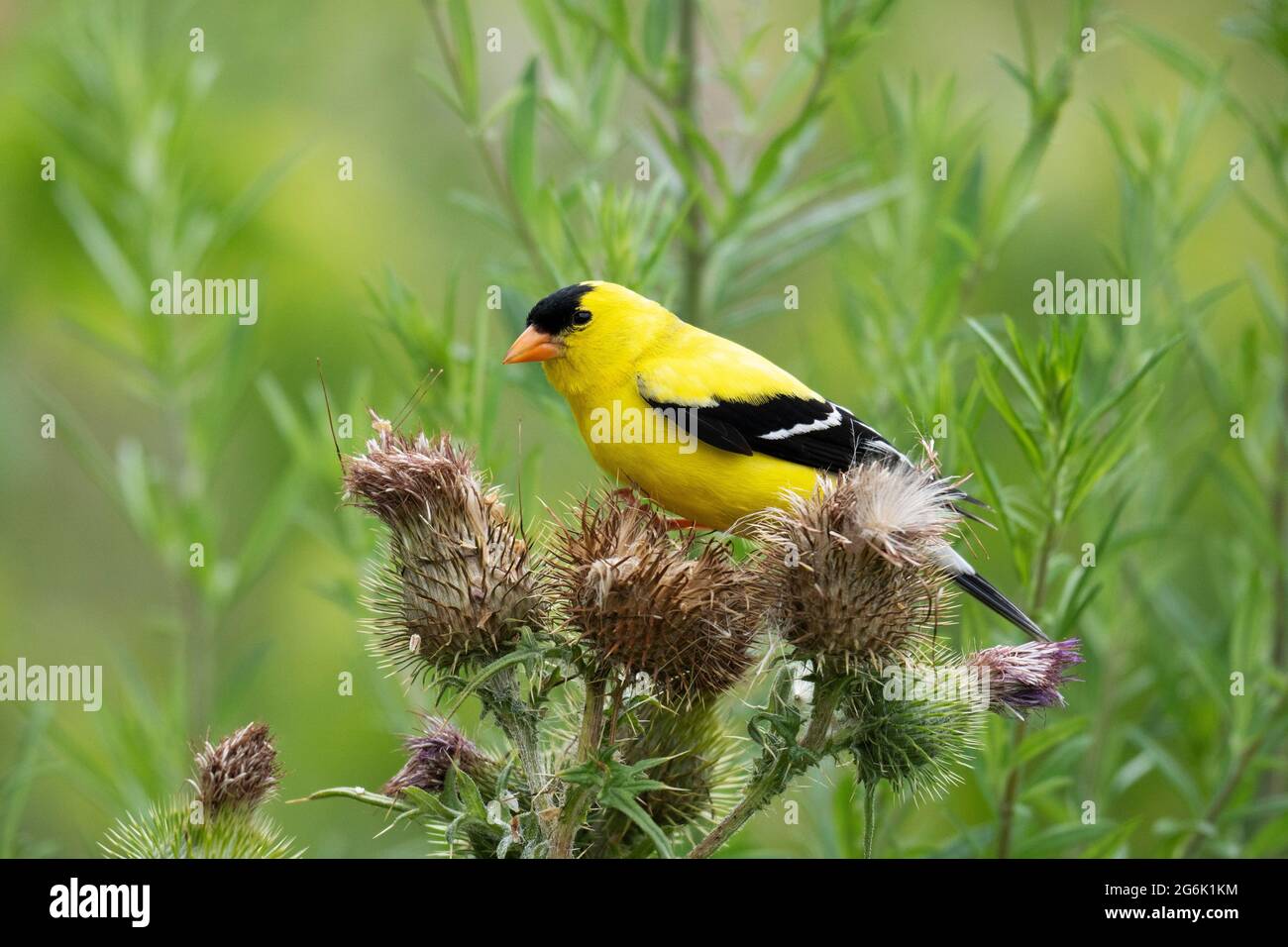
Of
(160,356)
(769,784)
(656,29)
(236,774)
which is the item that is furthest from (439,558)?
(160,356)

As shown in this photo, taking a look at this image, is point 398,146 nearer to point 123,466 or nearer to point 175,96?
point 175,96

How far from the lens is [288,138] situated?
3.71 metres

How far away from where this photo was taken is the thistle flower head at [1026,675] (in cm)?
159

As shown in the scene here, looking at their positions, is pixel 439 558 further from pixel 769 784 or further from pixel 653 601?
pixel 769 784

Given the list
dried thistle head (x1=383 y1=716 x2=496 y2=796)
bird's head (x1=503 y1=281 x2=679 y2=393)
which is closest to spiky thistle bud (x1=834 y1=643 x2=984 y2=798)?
dried thistle head (x1=383 y1=716 x2=496 y2=796)

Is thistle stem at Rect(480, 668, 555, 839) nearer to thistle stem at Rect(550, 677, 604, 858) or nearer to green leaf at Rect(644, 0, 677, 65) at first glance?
thistle stem at Rect(550, 677, 604, 858)

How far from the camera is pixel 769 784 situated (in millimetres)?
1463

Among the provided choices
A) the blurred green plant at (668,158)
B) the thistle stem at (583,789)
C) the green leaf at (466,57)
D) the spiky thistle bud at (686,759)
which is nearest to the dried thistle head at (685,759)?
the spiky thistle bud at (686,759)

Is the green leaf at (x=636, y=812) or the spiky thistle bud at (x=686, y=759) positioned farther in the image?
the spiky thistle bud at (x=686, y=759)

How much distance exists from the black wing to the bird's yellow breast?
20 millimetres

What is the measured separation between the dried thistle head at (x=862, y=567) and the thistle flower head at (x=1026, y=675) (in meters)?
0.10

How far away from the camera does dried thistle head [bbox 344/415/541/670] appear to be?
64.5 inches

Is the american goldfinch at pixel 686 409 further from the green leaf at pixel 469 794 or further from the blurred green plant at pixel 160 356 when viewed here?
the green leaf at pixel 469 794

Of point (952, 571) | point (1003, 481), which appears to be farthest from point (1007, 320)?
point (1003, 481)
